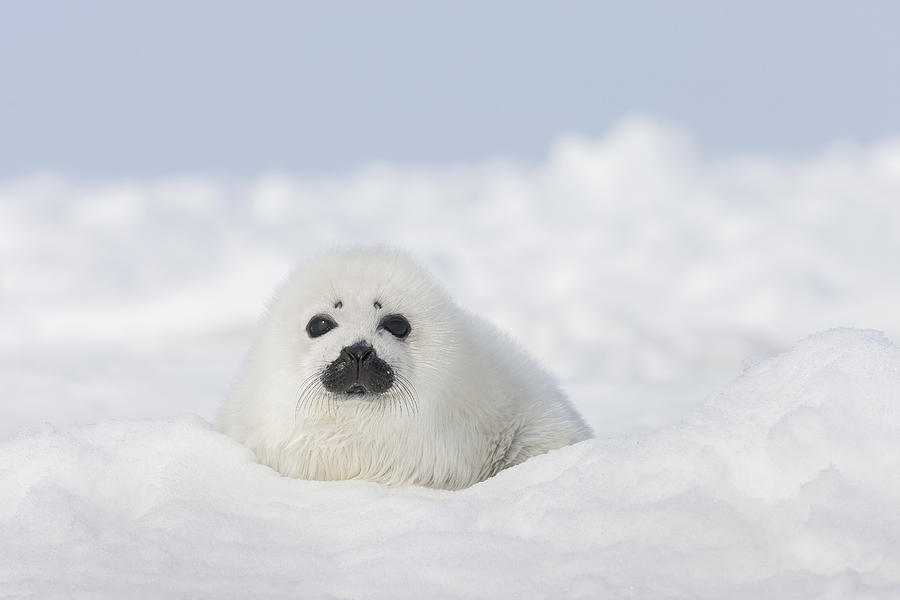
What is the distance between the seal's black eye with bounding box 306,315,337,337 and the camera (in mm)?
4430

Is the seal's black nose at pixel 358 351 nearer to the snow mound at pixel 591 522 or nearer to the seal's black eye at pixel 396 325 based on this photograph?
the seal's black eye at pixel 396 325

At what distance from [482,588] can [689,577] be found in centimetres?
49

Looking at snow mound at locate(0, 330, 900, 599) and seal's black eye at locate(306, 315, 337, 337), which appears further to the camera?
seal's black eye at locate(306, 315, 337, 337)

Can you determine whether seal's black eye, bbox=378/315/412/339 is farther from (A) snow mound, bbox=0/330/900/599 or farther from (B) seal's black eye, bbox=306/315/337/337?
(A) snow mound, bbox=0/330/900/599

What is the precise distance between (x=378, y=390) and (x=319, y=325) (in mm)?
391

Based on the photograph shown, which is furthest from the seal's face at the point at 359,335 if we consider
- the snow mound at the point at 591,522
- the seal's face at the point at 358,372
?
the snow mound at the point at 591,522

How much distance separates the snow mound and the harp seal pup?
2.57 feet

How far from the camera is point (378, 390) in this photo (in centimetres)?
428

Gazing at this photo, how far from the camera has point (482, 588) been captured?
102 inches

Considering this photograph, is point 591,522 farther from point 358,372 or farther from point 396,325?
point 396,325

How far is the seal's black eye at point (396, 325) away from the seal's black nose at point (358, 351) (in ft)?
0.62

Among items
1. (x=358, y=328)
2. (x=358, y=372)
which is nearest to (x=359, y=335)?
(x=358, y=328)

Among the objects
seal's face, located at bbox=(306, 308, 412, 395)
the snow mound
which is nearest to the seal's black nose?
seal's face, located at bbox=(306, 308, 412, 395)

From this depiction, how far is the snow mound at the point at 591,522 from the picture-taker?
2.53 m
